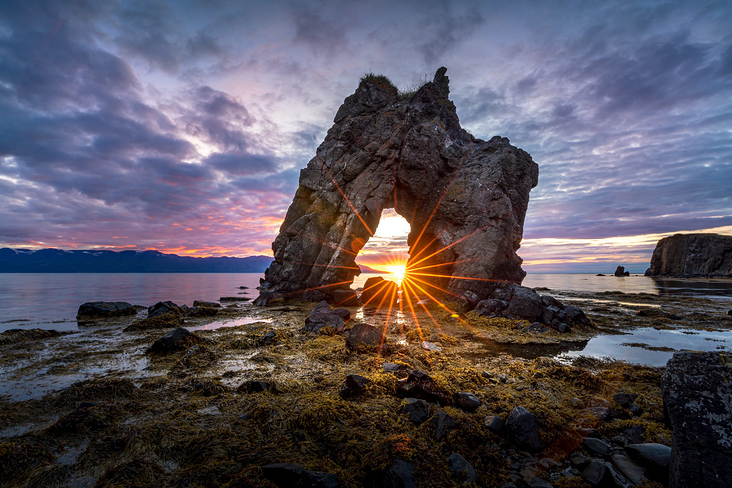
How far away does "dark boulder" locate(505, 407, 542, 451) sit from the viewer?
3.89 meters

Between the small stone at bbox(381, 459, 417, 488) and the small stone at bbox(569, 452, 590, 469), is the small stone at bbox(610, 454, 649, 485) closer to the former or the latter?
the small stone at bbox(569, 452, 590, 469)

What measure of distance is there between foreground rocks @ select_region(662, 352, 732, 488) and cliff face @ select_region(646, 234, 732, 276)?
137 metres

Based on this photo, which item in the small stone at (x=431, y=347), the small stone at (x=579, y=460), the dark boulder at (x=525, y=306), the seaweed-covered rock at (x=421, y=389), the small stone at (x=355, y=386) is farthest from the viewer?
the dark boulder at (x=525, y=306)

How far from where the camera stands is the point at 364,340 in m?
9.34

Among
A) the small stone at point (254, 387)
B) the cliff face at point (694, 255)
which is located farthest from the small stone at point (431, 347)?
the cliff face at point (694, 255)

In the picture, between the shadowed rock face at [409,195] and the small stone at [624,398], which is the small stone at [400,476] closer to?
the small stone at [624,398]

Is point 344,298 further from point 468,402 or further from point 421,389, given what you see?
point 468,402

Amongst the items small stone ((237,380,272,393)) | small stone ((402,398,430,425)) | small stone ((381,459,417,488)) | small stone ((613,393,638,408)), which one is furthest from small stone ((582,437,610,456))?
small stone ((237,380,272,393))

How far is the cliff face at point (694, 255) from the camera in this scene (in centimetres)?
9044

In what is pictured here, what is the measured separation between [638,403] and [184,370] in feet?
33.2

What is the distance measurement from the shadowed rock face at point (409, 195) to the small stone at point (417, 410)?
16424 mm

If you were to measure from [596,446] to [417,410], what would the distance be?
2.49m

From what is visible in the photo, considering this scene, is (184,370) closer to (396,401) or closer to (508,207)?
(396,401)

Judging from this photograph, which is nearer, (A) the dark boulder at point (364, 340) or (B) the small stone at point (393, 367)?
(B) the small stone at point (393, 367)
